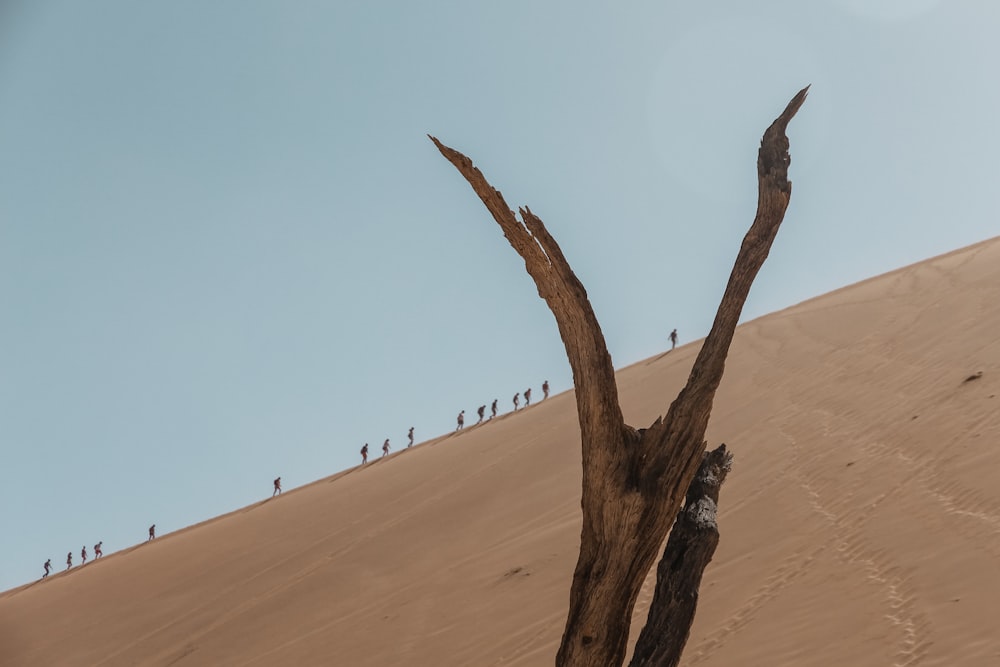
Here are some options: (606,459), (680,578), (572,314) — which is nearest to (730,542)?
(680,578)

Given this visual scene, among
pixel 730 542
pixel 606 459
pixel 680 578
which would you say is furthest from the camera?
pixel 730 542

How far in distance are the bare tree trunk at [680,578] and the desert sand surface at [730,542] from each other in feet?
11.0

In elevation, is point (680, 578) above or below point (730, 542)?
above

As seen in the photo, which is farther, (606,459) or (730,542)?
(730,542)

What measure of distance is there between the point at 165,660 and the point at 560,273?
11.9 meters

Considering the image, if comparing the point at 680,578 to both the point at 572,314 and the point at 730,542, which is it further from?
the point at 730,542

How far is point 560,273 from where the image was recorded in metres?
3.24

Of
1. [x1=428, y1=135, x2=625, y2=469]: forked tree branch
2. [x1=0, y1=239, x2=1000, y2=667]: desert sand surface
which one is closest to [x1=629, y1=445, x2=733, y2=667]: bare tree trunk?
[x1=428, y1=135, x2=625, y2=469]: forked tree branch

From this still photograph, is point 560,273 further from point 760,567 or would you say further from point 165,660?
point 165,660

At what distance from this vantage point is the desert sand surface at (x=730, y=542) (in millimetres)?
7008

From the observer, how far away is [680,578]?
3385 mm

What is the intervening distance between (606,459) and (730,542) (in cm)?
670

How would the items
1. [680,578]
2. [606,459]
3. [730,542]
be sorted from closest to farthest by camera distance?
[606,459] < [680,578] < [730,542]

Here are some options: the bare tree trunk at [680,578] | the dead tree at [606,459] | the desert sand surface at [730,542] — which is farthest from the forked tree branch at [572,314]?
the desert sand surface at [730,542]
